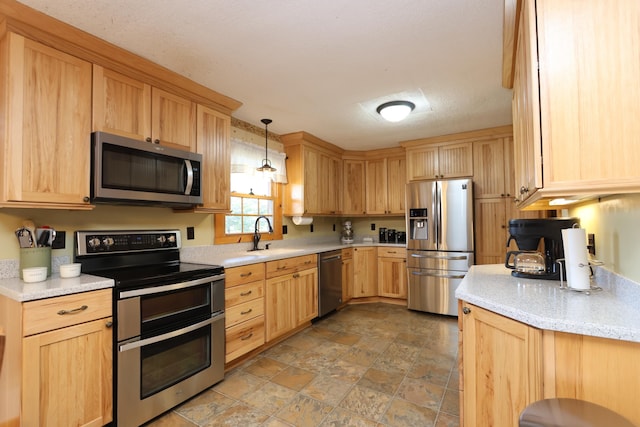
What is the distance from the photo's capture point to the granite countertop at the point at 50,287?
4.61 feet

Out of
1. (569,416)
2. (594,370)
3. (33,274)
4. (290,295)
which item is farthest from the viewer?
(290,295)

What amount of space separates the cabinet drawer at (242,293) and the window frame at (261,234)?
66 cm

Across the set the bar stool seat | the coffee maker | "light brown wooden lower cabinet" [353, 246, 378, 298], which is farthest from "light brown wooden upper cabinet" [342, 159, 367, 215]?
the bar stool seat

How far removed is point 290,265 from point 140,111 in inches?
72.7

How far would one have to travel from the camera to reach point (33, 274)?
5.23ft

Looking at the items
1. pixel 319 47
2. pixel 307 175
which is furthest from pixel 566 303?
pixel 307 175

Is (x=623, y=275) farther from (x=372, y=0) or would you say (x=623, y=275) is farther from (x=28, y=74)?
(x=28, y=74)

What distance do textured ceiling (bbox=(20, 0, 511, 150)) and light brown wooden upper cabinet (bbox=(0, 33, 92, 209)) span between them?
256mm

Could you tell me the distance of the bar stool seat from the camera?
0.80 metres

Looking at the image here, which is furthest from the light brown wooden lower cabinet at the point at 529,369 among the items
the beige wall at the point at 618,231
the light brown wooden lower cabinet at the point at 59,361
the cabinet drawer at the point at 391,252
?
the cabinet drawer at the point at 391,252

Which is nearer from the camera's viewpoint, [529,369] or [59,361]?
[529,369]

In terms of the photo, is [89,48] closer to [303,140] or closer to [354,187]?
[303,140]

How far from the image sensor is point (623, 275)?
1.26 metres

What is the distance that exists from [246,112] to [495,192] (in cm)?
312
